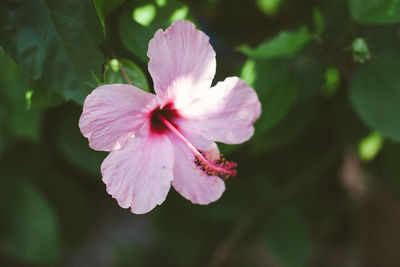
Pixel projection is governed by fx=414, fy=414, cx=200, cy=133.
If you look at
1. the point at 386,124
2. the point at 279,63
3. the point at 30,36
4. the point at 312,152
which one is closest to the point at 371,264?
the point at 312,152

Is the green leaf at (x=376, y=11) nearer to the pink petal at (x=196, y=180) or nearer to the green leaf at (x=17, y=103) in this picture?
the pink petal at (x=196, y=180)

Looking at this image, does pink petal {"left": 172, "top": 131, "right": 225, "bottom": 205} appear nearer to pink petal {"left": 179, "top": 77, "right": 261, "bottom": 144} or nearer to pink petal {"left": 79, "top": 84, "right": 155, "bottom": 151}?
pink petal {"left": 179, "top": 77, "right": 261, "bottom": 144}

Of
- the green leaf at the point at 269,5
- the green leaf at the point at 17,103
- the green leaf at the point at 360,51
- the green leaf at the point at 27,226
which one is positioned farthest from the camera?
the green leaf at the point at 269,5

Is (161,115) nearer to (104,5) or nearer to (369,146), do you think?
(104,5)

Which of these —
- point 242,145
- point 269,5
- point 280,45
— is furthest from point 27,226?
point 269,5

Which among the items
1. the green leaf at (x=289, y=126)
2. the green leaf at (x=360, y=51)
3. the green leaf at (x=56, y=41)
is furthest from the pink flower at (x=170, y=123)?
the green leaf at (x=289, y=126)

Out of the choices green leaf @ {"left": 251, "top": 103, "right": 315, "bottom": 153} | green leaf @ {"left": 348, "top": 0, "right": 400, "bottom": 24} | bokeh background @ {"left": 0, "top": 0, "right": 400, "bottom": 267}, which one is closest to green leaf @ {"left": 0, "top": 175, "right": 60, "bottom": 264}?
bokeh background @ {"left": 0, "top": 0, "right": 400, "bottom": 267}

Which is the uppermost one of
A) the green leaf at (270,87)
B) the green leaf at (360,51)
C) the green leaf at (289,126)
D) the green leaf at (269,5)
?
the green leaf at (360,51)
